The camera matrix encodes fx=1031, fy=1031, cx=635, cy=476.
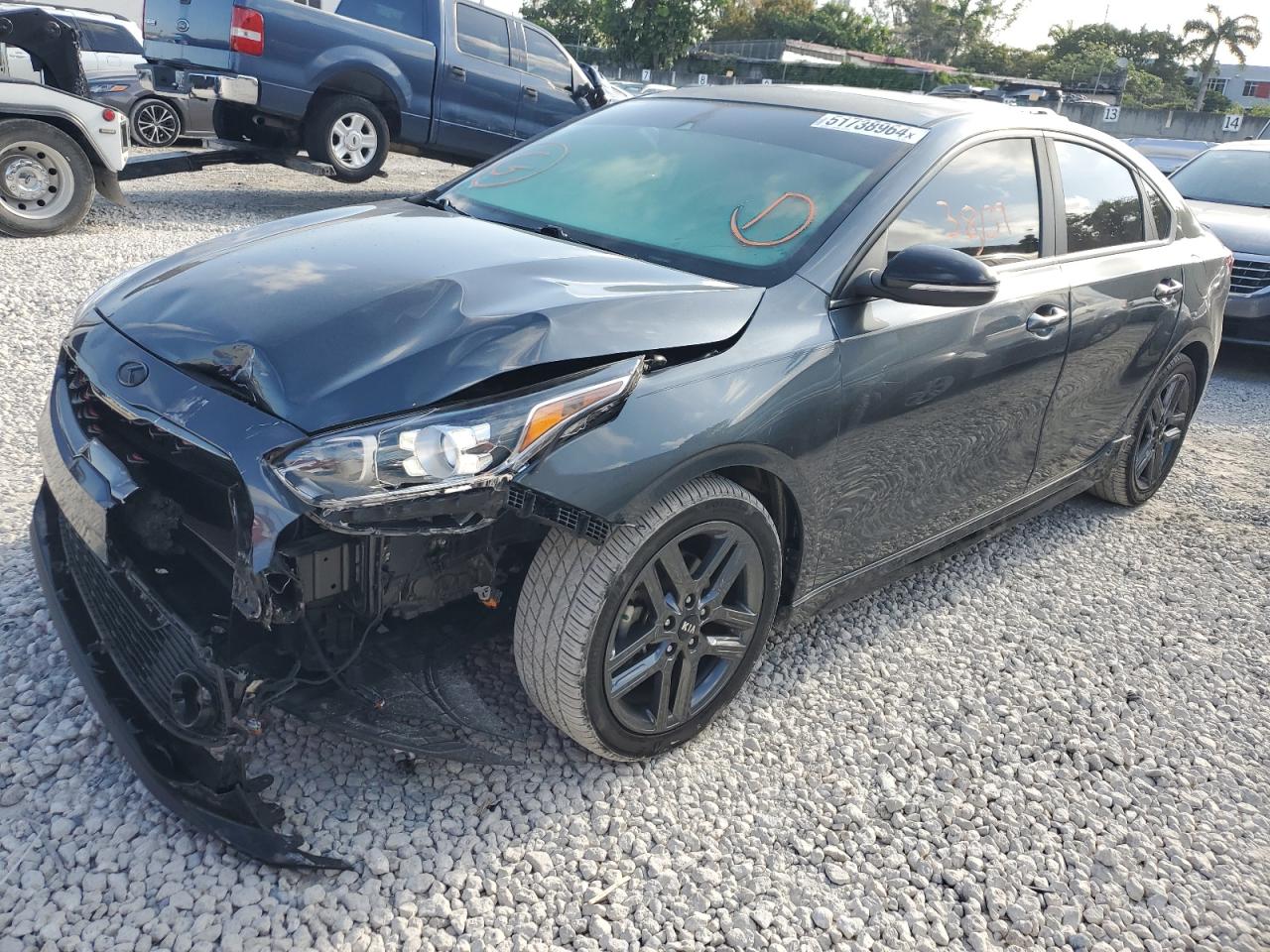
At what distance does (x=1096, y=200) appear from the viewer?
154 inches

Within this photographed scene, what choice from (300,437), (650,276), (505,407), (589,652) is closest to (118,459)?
(300,437)

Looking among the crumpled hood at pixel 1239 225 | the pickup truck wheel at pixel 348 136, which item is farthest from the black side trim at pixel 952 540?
the pickup truck wheel at pixel 348 136

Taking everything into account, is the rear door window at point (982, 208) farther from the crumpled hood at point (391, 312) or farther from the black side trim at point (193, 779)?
the black side trim at point (193, 779)

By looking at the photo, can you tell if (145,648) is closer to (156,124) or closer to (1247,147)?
(1247,147)

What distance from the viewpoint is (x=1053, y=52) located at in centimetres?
7250

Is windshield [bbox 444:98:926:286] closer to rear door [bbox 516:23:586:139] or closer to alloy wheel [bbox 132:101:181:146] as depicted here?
rear door [bbox 516:23:586:139]

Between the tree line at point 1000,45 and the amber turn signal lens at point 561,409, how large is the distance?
154ft

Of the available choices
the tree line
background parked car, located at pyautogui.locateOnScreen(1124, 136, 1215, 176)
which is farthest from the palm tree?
background parked car, located at pyautogui.locateOnScreen(1124, 136, 1215, 176)

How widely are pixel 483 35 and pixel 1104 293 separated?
27.8ft

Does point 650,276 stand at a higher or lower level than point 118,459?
higher

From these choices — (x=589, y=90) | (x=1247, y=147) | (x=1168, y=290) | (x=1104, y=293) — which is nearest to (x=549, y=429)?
(x=1104, y=293)

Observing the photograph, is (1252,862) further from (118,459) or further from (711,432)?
(118,459)

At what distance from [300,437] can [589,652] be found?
0.80m

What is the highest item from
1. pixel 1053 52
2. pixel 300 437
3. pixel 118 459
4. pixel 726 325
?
pixel 1053 52
